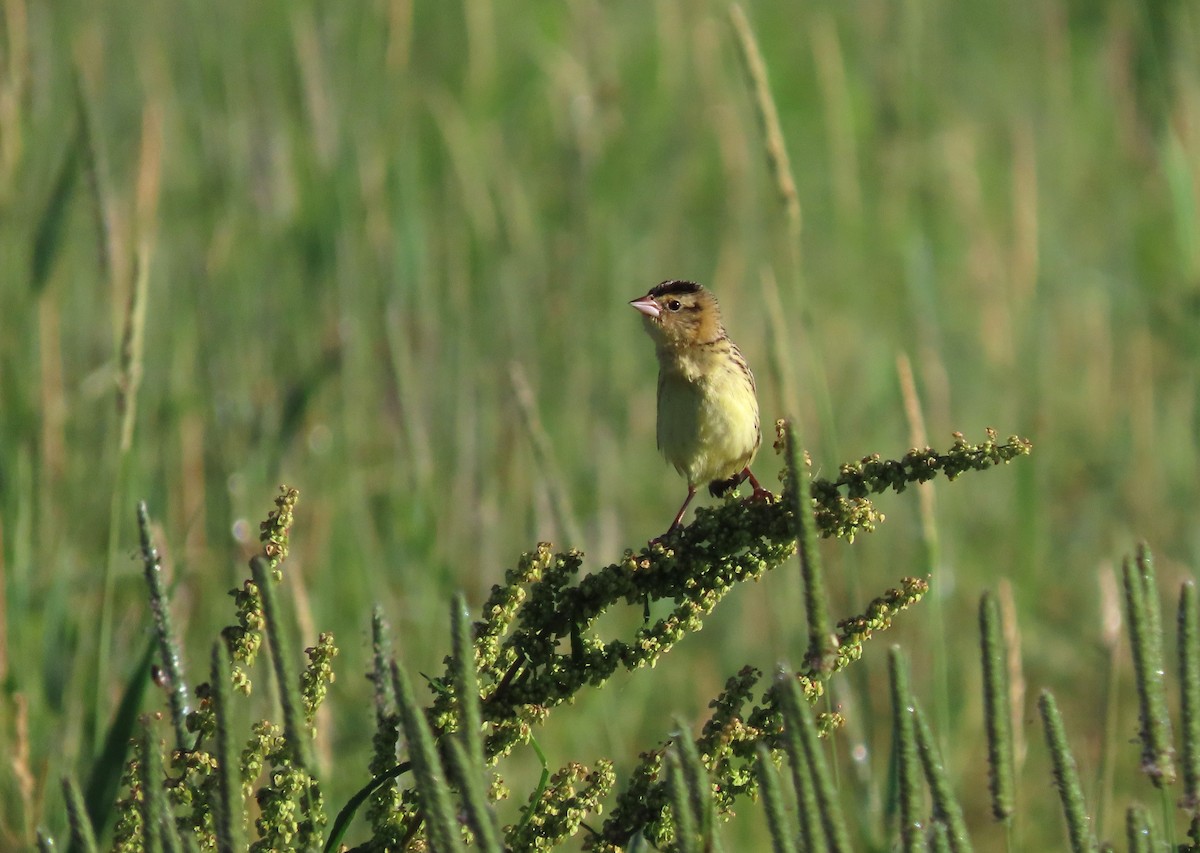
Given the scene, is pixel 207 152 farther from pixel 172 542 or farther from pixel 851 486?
pixel 851 486

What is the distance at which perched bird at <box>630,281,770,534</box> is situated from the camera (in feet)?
10.8

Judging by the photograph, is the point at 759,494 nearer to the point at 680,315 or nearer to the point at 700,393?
the point at 700,393

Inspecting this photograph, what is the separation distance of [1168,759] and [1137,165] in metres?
5.20

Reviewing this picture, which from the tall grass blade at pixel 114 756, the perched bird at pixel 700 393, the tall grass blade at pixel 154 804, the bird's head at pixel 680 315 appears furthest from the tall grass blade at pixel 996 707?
the bird's head at pixel 680 315

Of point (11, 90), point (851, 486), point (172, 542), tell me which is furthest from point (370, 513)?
point (851, 486)

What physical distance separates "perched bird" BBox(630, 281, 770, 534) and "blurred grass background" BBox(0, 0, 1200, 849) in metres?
0.17

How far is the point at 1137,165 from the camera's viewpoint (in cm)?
641

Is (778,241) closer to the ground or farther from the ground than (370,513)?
farther from the ground

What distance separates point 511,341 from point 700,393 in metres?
1.20

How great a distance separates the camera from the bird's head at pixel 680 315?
352cm

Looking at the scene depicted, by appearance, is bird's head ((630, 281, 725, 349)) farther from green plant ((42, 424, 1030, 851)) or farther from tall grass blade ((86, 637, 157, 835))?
green plant ((42, 424, 1030, 851))

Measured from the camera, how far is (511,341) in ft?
14.6

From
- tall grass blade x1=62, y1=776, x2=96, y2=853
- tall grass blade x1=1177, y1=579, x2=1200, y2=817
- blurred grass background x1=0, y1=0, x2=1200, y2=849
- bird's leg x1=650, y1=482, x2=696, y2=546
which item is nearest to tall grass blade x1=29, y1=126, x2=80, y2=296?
blurred grass background x1=0, y1=0, x2=1200, y2=849

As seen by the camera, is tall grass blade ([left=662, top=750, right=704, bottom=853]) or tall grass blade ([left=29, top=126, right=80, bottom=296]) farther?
tall grass blade ([left=29, top=126, right=80, bottom=296])
